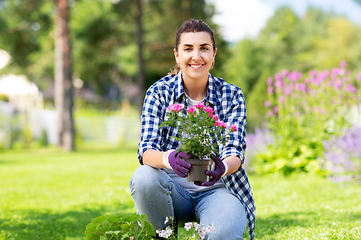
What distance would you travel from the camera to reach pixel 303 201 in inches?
152

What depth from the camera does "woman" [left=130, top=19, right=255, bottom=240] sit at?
1875 millimetres

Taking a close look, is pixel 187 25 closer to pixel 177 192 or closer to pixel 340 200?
pixel 177 192

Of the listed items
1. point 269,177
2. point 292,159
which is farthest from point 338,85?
point 269,177

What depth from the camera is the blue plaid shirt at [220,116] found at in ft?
6.71

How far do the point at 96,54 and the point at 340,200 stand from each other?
46.8ft

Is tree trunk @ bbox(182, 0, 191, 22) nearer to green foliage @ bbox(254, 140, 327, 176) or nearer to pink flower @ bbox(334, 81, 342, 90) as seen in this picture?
green foliage @ bbox(254, 140, 327, 176)

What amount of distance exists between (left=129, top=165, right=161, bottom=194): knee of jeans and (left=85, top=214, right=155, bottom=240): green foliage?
0.17 m

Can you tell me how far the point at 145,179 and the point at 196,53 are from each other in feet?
2.56

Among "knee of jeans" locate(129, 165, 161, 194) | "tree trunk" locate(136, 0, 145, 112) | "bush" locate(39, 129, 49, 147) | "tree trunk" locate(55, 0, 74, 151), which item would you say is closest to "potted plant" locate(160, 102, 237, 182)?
"knee of jeans" locate(129, 165, 161, 194)

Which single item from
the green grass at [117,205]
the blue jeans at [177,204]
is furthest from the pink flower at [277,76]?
the blue jeans at [177,204]

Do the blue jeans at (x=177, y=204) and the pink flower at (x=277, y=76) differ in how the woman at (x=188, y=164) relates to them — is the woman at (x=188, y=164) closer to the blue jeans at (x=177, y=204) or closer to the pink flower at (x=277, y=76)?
the blue jeans at (x=177, y=204)

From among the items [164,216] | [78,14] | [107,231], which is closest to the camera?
[107,231]

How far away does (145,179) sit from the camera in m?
1.90

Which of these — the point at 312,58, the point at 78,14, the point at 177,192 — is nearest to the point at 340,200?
the point at 177,192
